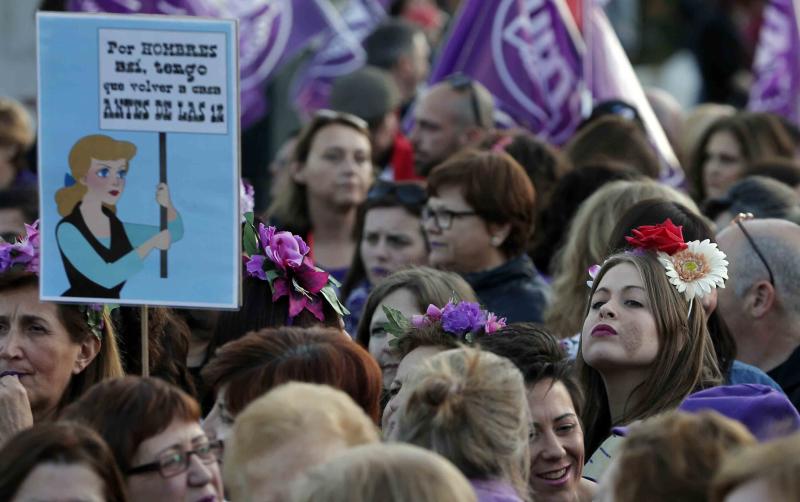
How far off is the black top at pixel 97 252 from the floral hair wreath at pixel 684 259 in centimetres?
167

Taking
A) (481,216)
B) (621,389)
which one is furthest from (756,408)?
(481,216)

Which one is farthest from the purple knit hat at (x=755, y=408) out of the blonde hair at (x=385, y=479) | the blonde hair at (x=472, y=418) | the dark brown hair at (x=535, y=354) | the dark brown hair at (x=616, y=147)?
the dark brown hair at (x=616, y=147)

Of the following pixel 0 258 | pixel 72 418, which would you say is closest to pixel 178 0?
pixel 0 258

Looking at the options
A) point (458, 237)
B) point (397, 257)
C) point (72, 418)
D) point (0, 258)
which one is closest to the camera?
point (72, 418)

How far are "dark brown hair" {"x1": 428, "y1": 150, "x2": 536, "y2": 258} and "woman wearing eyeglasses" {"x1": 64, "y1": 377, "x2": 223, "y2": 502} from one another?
3.40 meters

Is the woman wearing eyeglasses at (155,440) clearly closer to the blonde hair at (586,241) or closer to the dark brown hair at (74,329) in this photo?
the dark brown hair at (74,329)

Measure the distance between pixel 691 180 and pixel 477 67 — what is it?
5.18ft

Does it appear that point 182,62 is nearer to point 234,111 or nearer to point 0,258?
point 234,111

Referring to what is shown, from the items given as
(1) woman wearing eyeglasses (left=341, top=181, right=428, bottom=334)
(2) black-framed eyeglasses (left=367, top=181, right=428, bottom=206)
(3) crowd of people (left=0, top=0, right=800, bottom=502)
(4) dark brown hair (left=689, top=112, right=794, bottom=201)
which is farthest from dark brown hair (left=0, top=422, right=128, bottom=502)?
(4) dark brown hair (left=689, top=112, right=794, bottom=201)

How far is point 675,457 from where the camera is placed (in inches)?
143

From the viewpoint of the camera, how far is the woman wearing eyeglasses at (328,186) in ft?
30.7

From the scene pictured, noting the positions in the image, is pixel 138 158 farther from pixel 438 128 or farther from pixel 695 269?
pixel 438 128

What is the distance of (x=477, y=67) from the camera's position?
1091 cm

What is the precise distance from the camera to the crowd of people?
3.96 meters
